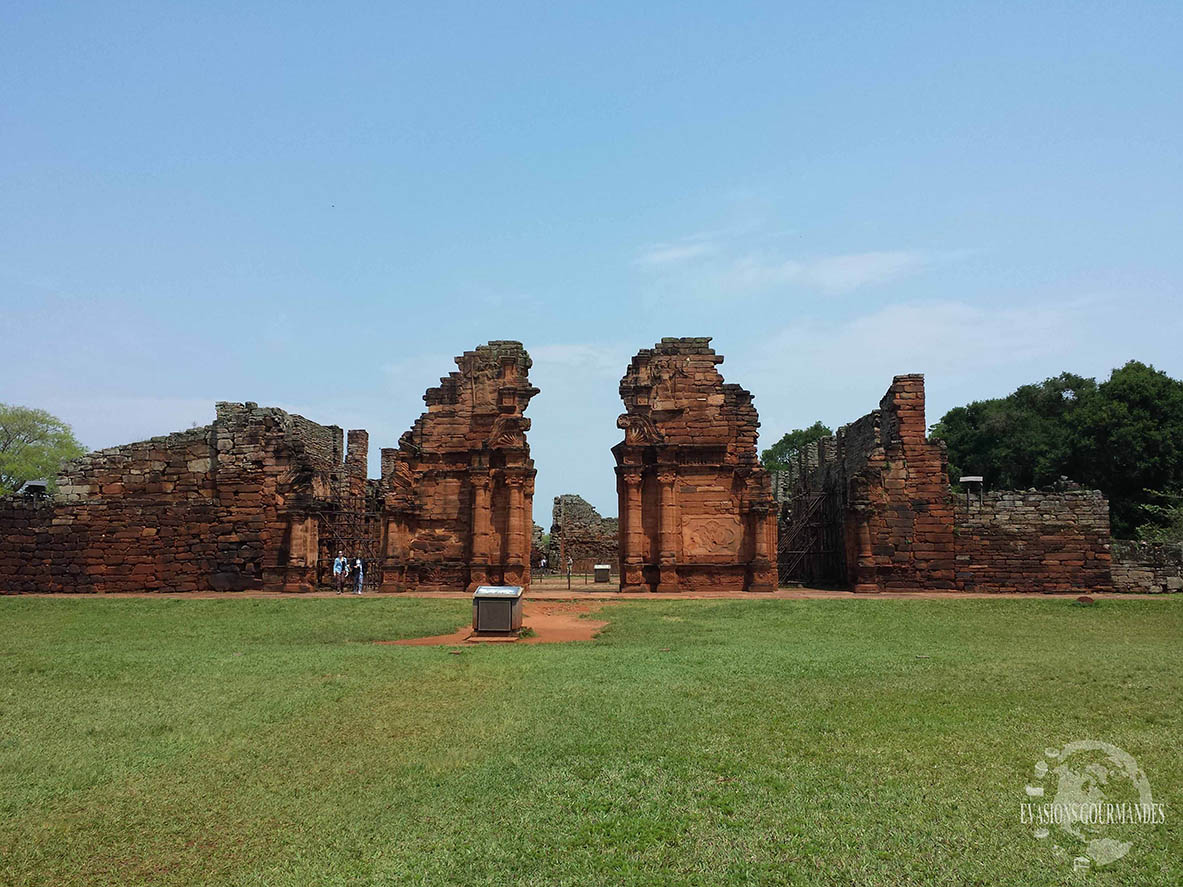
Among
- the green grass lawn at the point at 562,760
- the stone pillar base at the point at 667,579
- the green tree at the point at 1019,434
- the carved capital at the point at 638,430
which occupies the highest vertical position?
the green tree at the point at 1019,434

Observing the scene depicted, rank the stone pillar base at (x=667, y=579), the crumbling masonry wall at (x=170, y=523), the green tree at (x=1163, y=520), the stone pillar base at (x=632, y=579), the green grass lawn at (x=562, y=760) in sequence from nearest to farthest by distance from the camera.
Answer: the green grass lawn at (x=562, y=760) < the stone pillar base at (x=632, y=579) < the stone pillar base at (x=667, y=579) < the crumbling masonry wall at (x=170, y=523) < the green tree at (x=1163, y=520)

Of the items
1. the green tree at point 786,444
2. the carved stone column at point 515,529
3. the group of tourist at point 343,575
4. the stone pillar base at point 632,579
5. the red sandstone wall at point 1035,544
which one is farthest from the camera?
the green tree at point 786,444

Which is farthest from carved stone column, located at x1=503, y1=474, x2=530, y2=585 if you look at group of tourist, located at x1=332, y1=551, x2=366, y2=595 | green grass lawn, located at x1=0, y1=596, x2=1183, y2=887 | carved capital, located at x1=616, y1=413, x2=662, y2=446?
green grass lawn, located at x1=0, y1=596, x2=1183, y2=887

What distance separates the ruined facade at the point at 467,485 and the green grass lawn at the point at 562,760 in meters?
11.5

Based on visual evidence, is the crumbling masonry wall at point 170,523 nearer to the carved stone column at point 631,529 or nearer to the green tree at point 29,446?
the carved stone column at point 631,529

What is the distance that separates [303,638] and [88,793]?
8.18 meters

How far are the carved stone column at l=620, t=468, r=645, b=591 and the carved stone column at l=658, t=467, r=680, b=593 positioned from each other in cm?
63

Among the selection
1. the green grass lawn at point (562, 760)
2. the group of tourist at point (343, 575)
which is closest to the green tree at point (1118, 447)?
the group of tourist at point (343, 575)

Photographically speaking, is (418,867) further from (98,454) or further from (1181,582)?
(1181,582)

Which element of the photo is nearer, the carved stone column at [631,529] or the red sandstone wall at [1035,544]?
the red sandstone wall at [1035,544]

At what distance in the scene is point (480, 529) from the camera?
2334 cm

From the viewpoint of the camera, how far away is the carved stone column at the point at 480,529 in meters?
23.2

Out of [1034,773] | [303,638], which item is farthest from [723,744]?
[303,638]

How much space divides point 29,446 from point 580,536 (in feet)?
113
